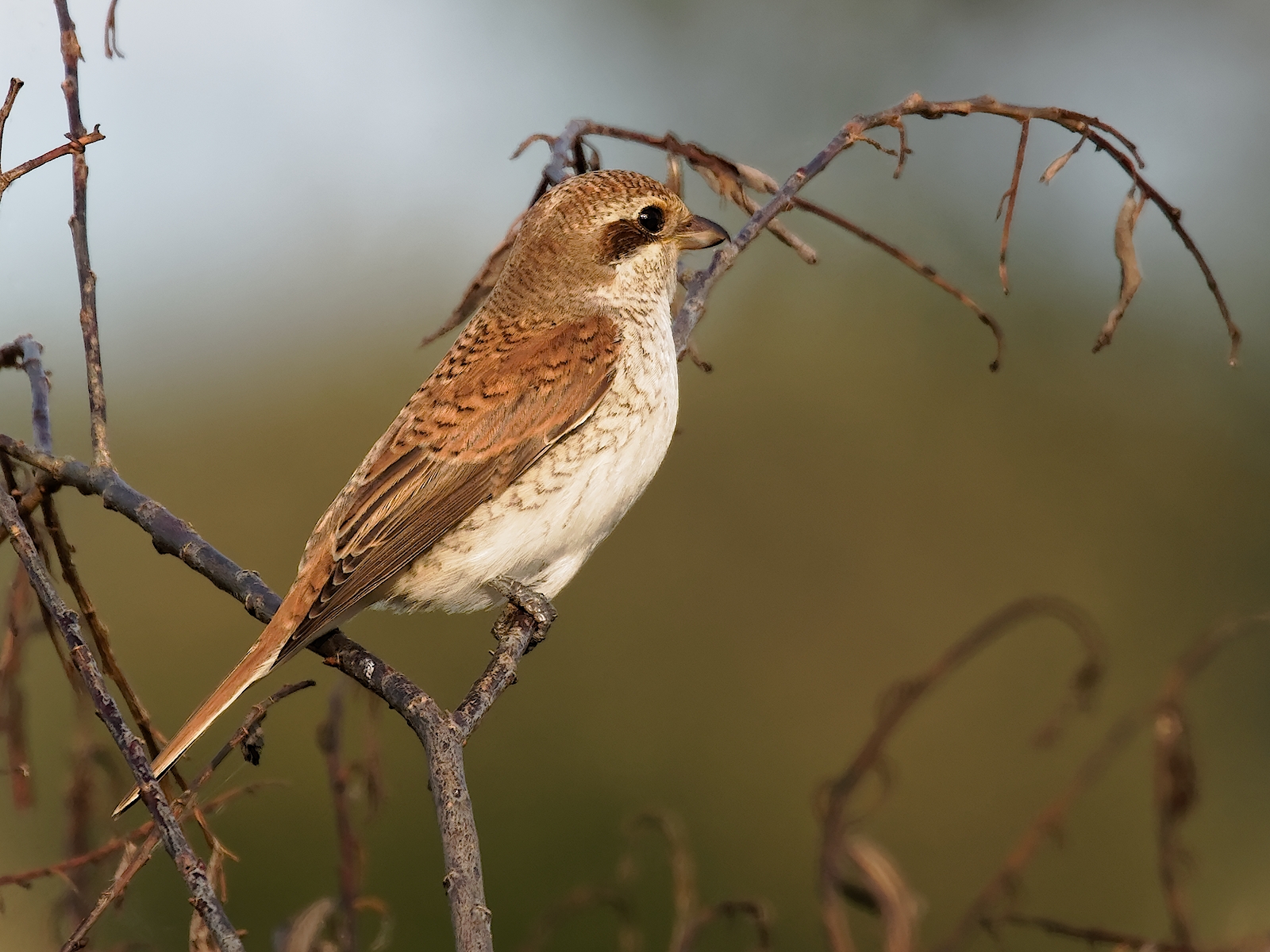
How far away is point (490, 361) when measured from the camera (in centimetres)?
344

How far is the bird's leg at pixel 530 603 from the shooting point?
3.06 m

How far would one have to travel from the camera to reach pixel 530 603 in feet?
10.2

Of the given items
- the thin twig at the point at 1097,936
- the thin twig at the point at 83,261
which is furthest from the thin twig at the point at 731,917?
the thin twig at the point at 83,261

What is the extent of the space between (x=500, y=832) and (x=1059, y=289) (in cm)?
539

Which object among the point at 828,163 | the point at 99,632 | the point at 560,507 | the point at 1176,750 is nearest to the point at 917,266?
the point at 828,163

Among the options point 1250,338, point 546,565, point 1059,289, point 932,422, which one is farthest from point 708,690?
point 1250,338

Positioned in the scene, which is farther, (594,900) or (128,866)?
(594,900)

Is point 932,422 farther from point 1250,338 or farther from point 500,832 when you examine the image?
point 500,832

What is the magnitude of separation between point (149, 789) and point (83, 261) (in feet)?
4.43

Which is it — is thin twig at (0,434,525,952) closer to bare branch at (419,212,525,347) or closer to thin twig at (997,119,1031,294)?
bare branch at (419,212,525,347)

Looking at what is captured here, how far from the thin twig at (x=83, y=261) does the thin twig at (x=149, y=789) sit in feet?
3.05

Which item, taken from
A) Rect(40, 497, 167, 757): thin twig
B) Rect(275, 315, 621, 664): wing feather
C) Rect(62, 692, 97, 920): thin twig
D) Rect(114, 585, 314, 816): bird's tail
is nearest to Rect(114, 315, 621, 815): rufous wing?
Rect(275, 315, 621, 664): wing feather

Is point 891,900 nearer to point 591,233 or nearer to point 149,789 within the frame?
point 149,789

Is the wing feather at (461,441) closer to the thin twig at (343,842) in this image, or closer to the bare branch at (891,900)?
the thin twig at (343,842)
